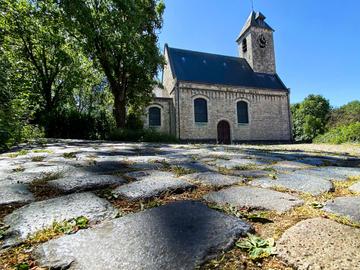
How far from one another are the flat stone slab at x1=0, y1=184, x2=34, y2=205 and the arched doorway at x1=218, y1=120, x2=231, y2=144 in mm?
17522

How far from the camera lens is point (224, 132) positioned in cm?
1891

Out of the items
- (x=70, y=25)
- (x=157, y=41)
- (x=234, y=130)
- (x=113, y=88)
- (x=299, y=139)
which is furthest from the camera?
(x=299, y=139)

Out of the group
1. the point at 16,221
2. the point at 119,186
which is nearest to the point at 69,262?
the point at 16,221

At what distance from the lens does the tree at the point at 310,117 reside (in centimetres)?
2400

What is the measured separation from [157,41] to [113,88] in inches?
149

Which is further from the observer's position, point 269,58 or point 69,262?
point 269,58

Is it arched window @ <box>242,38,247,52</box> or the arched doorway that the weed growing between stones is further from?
arched window @ <box>242,38,247,52</box>

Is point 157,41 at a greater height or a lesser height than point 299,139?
greater

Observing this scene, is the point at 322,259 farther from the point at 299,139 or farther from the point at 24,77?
the point at 299,139

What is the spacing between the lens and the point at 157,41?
46.5ft

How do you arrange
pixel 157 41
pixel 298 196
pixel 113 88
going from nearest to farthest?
pixel 298 196 < pixel 113 88 < pixel 157 41

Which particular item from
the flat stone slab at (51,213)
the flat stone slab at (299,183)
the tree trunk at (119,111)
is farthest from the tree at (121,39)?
the flat stone slab at (51,213)

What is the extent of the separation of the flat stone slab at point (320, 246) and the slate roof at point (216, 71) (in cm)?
1692

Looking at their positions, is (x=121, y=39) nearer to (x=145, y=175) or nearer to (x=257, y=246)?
(x=145, y=175)
